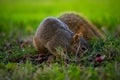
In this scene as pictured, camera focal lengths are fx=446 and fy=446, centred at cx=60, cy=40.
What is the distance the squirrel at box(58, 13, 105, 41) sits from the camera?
7.18m

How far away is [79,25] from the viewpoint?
24.1ft

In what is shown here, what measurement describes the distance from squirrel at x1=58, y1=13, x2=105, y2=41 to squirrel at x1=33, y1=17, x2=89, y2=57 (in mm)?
1013

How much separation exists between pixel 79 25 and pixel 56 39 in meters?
1.52

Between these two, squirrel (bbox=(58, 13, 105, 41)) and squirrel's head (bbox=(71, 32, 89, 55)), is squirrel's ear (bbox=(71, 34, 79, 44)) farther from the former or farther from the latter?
squirrel (bbox=(58, 13, 105, 41))

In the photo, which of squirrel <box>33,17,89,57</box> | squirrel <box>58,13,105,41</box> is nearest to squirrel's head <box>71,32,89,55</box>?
squirrel <box>33,17,89,57</box>

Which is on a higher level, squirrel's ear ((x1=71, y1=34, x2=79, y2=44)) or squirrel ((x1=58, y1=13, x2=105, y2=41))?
squirrel ((x1=58, y1=13, x2=105, y2=41))

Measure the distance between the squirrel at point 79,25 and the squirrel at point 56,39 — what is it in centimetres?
101

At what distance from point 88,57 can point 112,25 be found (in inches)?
197

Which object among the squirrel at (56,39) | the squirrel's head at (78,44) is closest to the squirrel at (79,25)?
the squirrel at (56,39)

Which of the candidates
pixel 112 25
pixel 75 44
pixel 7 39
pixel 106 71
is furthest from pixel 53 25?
pixel 112 25

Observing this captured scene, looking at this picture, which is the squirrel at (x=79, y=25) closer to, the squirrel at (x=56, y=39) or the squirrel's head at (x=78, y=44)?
the squirrel at (x=56, y=39)

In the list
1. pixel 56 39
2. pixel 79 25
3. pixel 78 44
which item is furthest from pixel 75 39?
pixel 79 25

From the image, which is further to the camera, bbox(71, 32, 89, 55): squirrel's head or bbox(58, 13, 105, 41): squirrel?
bbox(58, 13, 105, 41): squirrel

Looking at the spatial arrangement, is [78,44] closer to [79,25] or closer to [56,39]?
[56,39]
